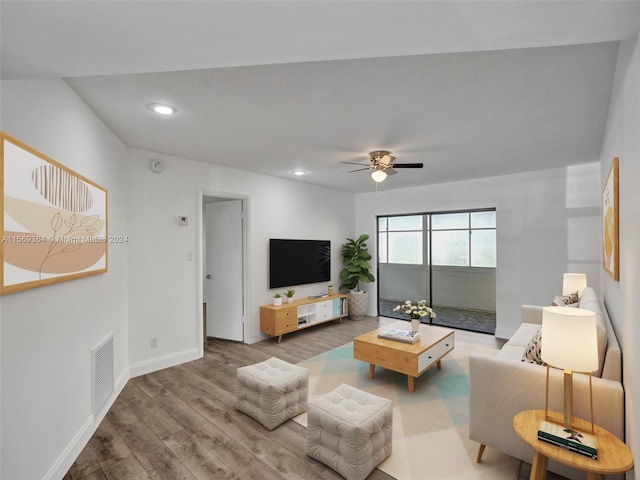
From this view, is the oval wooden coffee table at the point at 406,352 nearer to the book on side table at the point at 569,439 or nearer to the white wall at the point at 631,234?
the book on side table at the point at 569,439

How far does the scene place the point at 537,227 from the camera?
186 inches

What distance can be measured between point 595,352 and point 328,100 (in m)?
2.24

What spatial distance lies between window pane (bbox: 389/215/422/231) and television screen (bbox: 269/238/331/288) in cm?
143

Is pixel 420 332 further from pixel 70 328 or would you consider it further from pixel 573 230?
pixel 70 328

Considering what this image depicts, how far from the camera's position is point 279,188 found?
17.0 feet

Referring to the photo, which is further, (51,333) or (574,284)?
(574,284)

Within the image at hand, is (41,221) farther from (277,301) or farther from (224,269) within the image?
(277,301)

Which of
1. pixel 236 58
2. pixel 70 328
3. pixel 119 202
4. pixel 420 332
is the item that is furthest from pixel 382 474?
pixel 119 202

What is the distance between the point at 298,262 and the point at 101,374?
10.6ft

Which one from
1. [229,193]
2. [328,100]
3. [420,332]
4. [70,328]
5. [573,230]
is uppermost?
[328,100]

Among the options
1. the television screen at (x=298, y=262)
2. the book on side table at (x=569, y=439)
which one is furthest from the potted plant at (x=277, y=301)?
the book on side table at (x=569, y=439)

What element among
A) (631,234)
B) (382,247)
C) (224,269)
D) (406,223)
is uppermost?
(406,223)

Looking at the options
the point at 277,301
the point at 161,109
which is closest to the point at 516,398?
the point at 161,109

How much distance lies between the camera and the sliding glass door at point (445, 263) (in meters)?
5.53
